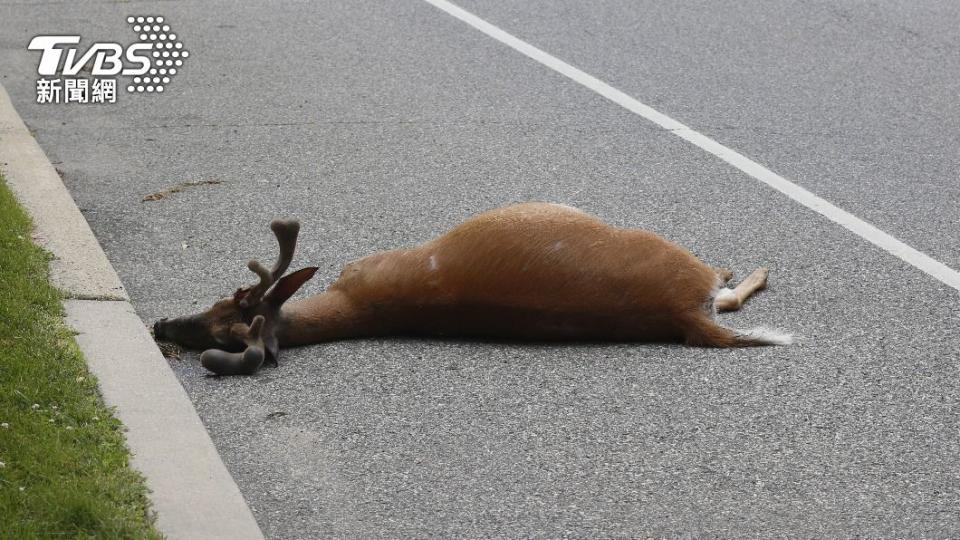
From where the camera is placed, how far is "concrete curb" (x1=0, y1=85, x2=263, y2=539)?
13.4 feet

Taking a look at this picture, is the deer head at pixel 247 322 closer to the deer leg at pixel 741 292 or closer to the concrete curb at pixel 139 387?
the concrete curb at pixel 139 387

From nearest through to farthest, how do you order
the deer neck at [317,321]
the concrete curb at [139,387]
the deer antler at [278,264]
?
the concrete curb at [139,387] < the deer antler at [278,264] < the deer neck at [317,321]

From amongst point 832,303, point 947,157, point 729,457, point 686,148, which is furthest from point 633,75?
point 729,457

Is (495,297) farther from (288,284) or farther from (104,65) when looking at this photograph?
(104,65)

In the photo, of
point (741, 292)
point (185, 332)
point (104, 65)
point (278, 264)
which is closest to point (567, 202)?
point (741, 292)

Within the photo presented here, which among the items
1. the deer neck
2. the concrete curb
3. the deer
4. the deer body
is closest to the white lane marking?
the deer

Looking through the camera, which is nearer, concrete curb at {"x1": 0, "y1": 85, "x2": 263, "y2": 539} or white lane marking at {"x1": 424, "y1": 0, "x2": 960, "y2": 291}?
concrete curb at {"x1": 0, "y1": 85, "x2": 263, "y2": 539}

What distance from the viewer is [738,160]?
25.8ft

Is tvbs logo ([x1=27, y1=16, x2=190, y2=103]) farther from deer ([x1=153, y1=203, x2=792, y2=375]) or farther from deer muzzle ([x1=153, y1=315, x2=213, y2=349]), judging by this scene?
deer ([x1=153, y1=203, x2=792, y2=375])

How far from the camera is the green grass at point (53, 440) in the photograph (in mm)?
3895

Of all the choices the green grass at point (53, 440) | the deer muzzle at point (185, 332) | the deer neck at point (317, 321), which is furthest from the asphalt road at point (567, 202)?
the green grass at point (53, 440)

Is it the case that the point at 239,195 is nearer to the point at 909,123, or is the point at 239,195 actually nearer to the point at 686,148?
the point at 686,148

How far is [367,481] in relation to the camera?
445 cm

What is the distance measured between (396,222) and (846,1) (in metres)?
6.19
